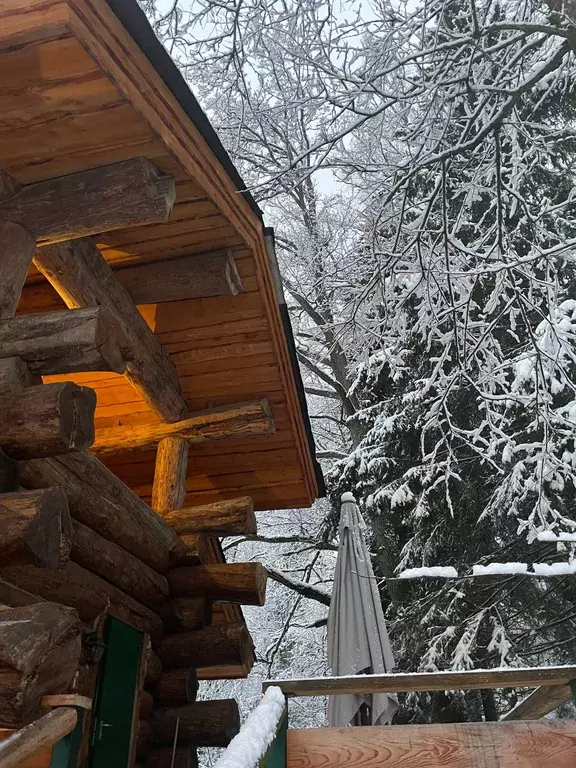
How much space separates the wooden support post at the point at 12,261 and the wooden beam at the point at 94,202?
60mm

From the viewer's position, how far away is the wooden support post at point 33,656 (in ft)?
7.56

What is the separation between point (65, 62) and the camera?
10.5 feet

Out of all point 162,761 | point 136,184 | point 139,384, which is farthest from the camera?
point 139,384

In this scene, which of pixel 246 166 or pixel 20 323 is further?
pixel 246 166

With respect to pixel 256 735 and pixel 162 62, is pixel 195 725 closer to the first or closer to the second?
pixel 256 735

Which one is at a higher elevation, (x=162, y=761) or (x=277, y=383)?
(x=277, y=383)

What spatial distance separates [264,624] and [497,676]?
14.1 metres

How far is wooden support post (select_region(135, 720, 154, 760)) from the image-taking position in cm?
516

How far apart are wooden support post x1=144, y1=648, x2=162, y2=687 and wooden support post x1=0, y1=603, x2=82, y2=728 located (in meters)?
2.80

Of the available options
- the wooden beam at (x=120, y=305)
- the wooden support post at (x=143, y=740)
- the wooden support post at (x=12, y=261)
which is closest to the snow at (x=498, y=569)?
the wooden support post at (x=143, y=740)

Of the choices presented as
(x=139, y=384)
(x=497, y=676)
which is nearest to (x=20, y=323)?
(x=139, y=384)

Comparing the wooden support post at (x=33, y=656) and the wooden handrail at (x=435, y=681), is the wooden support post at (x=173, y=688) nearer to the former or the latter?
the wooden handrail at (x=435, y=681)

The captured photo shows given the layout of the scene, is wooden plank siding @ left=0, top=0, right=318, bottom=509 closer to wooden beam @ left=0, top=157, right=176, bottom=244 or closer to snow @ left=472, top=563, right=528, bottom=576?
wooden beam @ left=0, top=157, right=176, bottom=244

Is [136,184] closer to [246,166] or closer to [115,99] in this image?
[115,99]
